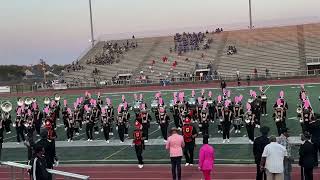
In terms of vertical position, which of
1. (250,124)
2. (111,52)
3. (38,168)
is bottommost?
(250,124)

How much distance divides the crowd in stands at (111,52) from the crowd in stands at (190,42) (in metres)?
5.51

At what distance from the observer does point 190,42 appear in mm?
52906

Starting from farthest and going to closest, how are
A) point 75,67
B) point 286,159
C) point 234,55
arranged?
point 75,67, point 234,55, point 286,159

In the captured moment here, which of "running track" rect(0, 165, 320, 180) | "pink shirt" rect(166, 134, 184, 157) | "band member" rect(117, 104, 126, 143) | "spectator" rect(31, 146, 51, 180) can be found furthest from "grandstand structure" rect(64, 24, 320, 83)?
"spectator" rect(31, 146, 51, 180)

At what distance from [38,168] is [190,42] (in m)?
45.9

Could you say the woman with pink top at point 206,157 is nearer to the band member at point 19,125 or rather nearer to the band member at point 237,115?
the band member at point 237,115

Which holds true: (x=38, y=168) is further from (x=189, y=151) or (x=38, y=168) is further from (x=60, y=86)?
(x=60, y=86)

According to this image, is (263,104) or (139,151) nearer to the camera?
(139,151)

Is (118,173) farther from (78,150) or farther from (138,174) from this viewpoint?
(78,150)

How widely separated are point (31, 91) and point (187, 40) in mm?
17448

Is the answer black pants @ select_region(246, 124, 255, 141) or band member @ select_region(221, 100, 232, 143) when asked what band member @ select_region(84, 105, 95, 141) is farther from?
black pants @ select_region(246, 124, 255, 141)

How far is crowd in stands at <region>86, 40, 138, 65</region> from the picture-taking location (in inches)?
2104

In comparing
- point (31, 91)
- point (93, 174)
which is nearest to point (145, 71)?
point (31, 91)

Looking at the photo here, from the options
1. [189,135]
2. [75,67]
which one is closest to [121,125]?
[189,135]
